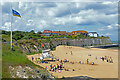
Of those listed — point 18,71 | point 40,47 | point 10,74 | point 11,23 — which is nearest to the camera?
point 10,74

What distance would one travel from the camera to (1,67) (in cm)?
965

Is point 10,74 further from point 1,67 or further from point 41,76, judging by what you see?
point 41,76

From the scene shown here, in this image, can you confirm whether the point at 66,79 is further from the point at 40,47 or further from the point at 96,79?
the point at 40,47

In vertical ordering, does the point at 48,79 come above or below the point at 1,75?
below

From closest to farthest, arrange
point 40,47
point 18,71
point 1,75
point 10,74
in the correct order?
point 1,75
point 10,74
point 18,71
point 40,47

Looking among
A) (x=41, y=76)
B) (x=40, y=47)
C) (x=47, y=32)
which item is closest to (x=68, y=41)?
(x=40, y=47)

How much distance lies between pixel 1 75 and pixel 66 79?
5481mm

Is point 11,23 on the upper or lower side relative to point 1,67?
upper

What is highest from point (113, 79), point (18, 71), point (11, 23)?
point (11, 23)

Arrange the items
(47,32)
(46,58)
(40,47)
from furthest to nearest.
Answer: (47,32)
(40,47)
(46,58)

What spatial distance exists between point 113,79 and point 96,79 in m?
1.70

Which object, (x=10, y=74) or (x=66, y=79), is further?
(x=66, y=79)

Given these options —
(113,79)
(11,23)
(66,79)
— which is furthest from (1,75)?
(113,79)

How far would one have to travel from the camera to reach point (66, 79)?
11469 millimetres
